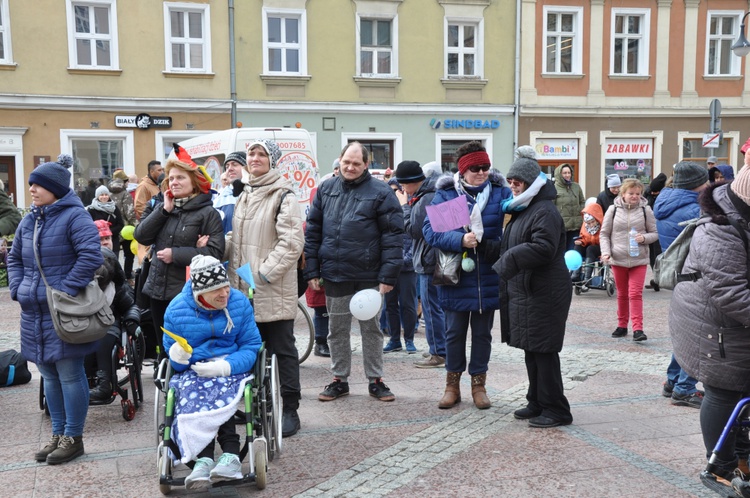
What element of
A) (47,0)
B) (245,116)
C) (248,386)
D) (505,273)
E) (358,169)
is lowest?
(248,386)

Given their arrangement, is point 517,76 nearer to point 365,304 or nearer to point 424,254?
point 424,254

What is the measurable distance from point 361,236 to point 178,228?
1.33 meters

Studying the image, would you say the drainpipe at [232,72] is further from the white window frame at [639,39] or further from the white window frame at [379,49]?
the white window frame at [639,39]

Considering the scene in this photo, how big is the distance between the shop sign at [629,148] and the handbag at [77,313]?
20072mm

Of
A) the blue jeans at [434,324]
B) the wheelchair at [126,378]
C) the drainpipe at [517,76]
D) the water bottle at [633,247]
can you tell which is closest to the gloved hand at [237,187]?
the wheelchair at [126,378]

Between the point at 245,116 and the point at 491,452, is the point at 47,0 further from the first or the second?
the point at 491,452

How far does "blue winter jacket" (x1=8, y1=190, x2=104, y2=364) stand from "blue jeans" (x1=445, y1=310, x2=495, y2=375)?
256 cm

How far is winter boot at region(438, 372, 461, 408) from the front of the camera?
5.63 m

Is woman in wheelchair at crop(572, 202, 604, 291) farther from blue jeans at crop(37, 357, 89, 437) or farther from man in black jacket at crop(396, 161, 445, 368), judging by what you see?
blue jeans at crop(37, 357, 89, 437)

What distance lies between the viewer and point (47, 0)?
18.1m

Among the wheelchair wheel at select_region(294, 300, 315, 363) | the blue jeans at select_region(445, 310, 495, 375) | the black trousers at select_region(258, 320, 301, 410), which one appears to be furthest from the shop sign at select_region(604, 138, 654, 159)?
the black trousers at select_region(258, 320, 301, 410)

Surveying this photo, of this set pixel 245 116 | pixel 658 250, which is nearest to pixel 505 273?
pixel 658 250

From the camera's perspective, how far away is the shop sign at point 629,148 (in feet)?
73.8

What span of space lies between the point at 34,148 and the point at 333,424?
15.8m
